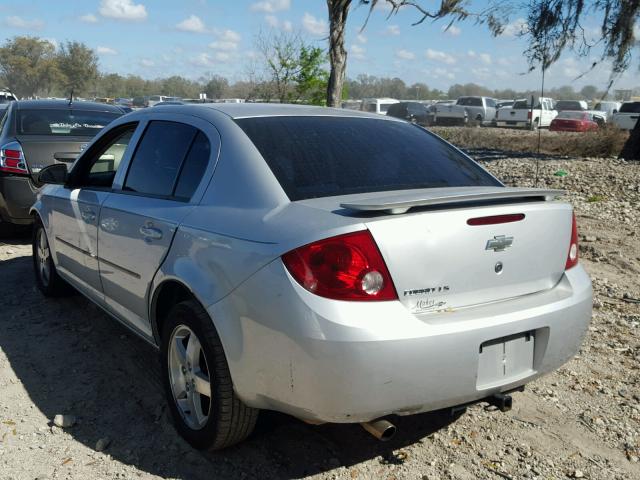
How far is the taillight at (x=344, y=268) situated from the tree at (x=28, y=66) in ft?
247

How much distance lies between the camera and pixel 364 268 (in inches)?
99.4

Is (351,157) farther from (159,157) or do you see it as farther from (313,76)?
(313,76)

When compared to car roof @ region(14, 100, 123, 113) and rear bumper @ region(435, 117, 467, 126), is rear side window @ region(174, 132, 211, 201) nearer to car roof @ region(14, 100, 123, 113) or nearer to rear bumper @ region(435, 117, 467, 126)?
car roof @ region(14, 100, 123, 113)

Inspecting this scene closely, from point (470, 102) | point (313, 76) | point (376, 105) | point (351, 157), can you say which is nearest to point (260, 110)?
point (351, 157)

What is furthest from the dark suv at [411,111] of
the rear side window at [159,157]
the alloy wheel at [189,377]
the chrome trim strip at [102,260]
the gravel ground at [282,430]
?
the alloy wheel at [189,377]

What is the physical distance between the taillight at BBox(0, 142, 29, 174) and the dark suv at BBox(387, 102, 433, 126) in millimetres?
32079

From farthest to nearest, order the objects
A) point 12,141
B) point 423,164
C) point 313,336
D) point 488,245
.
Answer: point 12,141
point 423,164
point 488,245
point 313,336

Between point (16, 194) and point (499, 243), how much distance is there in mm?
6209

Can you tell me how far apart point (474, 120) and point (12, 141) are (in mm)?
35571

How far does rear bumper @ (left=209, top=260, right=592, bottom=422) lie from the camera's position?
8.09ft

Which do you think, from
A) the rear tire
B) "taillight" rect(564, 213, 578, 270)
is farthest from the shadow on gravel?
"taillight" rect(564, 213, 578, 270)

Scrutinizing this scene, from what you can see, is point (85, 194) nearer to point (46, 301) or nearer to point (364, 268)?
point (46, 301)

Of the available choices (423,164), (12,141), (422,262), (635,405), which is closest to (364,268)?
(422,262)

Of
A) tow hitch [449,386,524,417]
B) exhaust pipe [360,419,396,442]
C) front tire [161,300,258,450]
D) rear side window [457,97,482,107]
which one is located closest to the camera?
exhaust pipe [360,419,396,442]
